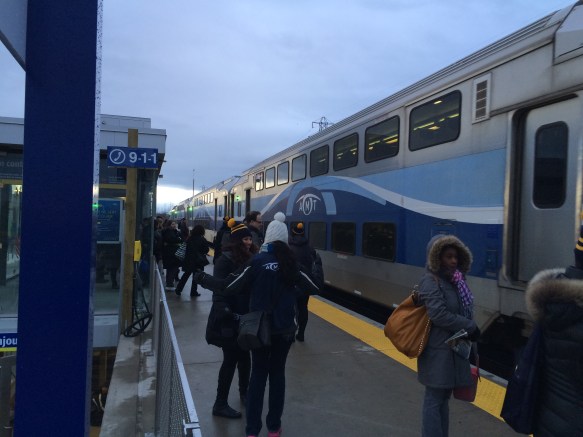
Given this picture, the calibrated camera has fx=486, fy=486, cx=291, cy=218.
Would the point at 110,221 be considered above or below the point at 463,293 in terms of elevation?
above

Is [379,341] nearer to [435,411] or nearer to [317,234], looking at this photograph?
[435,411]

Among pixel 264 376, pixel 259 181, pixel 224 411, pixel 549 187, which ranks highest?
pixel 259 181

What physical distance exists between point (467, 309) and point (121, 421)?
3529mm

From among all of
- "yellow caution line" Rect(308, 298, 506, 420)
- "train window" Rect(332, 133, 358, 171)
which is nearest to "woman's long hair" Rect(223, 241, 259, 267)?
"yellow caution line" Rect(308, 298, 506, 420)

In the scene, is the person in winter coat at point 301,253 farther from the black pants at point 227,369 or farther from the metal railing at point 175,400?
the metal railing at point 175,400

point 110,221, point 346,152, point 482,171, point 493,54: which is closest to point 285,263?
point 482,171

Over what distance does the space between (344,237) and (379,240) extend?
151cm

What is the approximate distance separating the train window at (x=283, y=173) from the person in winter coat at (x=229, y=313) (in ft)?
28.6

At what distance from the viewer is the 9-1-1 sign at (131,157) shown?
6.39 meters

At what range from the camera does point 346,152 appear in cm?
955

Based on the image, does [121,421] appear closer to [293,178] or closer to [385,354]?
[385,354]

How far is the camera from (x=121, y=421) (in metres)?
4.79

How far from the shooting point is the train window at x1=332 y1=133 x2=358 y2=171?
30.2 ft

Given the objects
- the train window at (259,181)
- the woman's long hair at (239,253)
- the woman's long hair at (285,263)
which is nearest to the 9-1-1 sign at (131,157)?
the woman's long hair at (239,253)
